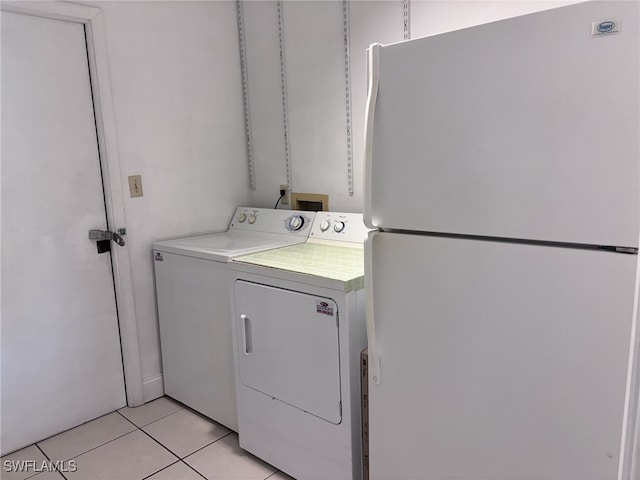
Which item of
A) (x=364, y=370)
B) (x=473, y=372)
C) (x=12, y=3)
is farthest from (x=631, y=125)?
(x=12, y=3)

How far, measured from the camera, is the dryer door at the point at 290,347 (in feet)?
5.50

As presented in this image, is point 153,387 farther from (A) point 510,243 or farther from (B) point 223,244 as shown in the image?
(A) point 510,243

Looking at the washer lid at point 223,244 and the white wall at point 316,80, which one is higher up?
the white wall at point 316,80

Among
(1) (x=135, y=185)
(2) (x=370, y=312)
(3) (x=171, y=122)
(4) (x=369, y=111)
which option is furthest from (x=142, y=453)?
(4) (x=369, y=111)

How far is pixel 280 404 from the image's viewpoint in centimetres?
190

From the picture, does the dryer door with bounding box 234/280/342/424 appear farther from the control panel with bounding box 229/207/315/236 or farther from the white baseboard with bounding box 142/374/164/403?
the white baseboard with bounding box 142/374/164/403

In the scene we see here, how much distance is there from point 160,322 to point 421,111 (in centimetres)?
202

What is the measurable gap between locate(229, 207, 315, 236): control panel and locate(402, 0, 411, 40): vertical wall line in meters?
1.02

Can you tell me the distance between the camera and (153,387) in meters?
2.69

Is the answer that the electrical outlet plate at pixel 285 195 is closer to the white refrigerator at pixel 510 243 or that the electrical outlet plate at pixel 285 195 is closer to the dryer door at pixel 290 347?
the dryer door at pixel 290 347

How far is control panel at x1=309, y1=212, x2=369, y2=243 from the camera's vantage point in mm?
2279

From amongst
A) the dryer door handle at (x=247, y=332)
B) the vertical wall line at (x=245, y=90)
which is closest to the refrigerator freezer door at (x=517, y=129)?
the dryer door handle at (x=247, y=332)

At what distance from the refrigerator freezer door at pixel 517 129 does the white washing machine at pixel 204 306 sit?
1.13 metres

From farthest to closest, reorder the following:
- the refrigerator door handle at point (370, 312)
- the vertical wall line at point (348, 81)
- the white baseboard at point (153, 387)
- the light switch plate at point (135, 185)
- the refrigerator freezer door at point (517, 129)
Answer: the white baseboard at point (153, 387) < the light switch plate at point (135, 185) < the vertical wall line at point (348, 81) < the refrigerator door handle at point (370, 312) < the refrigerator freezer door at point (517, 129)
